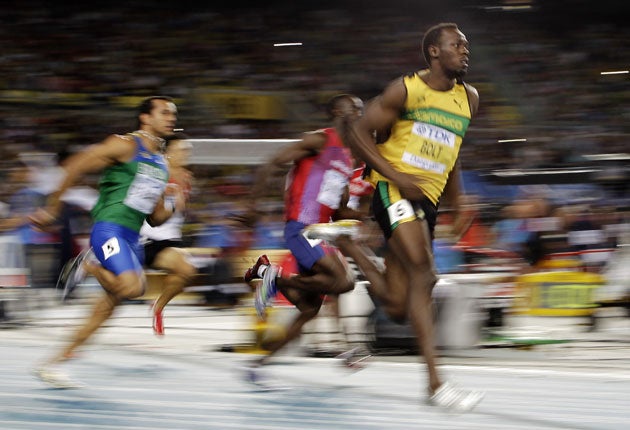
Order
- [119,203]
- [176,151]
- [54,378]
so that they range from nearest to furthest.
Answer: [54,378] < [119,203] < [176,151]

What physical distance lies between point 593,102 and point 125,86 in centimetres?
840

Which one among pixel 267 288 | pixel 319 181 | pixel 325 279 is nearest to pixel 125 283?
pixel 267 288

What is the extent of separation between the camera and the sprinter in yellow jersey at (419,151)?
4719mm

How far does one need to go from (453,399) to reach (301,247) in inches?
72.5

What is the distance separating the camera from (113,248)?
5414 mm

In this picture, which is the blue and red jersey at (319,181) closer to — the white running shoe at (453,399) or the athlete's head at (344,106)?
the athlete's head at (344,106)

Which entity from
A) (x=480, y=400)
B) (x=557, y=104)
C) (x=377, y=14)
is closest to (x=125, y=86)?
(x=377, y=14)

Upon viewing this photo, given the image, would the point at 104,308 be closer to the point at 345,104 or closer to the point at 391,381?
the point at 391,381

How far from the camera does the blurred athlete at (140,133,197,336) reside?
738cm

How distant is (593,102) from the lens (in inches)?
762

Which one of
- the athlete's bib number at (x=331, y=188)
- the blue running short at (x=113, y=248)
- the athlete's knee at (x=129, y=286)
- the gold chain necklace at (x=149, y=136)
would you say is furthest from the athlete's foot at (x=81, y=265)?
the athlete's bib number at (x=331, y=188)

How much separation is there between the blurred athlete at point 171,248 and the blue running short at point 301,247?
0.73 metres

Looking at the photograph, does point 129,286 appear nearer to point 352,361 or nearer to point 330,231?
point 330,231

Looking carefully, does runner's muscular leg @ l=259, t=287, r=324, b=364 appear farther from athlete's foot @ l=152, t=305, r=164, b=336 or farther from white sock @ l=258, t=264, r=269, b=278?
athlete's foot @ l=152, t=305, r=164, b=336
